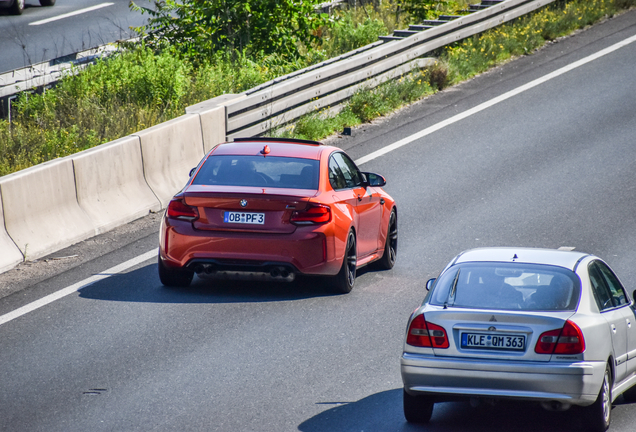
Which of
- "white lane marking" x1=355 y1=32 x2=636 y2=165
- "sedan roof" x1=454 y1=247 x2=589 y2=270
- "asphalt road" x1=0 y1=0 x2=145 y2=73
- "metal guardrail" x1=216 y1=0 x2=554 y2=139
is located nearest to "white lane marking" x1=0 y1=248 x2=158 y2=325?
"metal guardrail" x1=216 y1=0 x2=554 y2=139

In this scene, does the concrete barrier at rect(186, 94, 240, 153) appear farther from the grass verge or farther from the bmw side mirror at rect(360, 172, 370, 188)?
the bmw side mirror at rect(360, 172, 370, 188)

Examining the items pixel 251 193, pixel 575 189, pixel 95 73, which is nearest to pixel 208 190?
pixel 251 193

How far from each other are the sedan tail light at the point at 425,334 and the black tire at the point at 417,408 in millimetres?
386

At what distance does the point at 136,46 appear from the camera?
68.4ft

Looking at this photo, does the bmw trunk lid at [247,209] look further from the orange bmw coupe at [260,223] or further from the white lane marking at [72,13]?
the white lane marking at [72,13]

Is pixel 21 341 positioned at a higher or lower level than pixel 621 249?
higher

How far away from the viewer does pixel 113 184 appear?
1347cm

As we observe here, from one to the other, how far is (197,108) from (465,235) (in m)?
4.79

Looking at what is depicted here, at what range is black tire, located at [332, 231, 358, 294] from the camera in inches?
427

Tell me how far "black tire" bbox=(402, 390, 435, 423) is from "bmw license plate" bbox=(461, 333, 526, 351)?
526 mm

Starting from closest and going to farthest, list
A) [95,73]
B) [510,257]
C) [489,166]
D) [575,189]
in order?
1. [510,257]
2. [575,189]
3. [489,166]
4. [95,73]

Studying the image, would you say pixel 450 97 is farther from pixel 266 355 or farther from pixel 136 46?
pixel 266 355

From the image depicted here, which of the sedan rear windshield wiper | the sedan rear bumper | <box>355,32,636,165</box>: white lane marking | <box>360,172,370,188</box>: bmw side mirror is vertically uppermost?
the sedan rear windshield wiper

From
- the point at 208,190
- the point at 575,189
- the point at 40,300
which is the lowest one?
the point at 575,189
